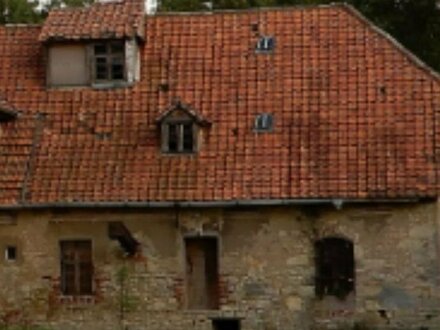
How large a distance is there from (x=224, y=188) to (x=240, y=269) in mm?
1723

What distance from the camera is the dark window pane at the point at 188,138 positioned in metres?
22.3

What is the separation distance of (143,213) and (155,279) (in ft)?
4.63

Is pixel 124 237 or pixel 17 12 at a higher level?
pixel 17 12

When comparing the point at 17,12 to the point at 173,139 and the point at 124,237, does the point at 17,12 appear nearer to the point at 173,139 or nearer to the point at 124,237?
A: the point at 173,139

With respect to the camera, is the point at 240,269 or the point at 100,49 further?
the point at 100,49

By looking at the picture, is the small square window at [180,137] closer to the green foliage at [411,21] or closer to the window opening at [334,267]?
the window opening at [334,267]

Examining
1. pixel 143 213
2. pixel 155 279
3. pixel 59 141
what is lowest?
pixel 155 279

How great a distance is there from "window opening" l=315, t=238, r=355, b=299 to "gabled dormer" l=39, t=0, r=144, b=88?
20.1 feet

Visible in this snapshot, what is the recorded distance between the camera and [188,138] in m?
22.3

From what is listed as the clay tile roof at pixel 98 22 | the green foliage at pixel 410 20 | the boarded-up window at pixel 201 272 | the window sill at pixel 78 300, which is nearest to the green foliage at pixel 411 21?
the green foliage at pixel 410 20

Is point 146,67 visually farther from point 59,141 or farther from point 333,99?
point 333,99

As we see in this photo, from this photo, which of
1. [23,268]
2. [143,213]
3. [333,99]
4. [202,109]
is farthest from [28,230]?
[333,99]

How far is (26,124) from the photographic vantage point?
910 inches

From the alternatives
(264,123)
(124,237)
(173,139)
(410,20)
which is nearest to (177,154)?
(173,139)
